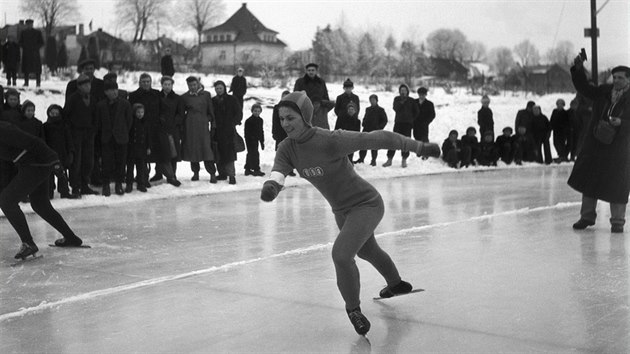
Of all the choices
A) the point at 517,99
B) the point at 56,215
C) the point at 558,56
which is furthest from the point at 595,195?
the point at 517,99

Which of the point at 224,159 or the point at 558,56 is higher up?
the point at 558,56

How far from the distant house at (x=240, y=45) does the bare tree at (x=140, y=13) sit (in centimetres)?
276

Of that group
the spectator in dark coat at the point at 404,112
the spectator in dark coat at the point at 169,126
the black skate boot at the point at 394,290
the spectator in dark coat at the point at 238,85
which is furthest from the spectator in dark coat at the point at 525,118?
the black skate boot at the point at 394,290

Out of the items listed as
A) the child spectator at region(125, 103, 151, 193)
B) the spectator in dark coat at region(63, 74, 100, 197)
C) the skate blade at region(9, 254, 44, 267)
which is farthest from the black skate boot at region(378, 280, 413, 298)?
the child spectator at region(125, 103, 151, 193)

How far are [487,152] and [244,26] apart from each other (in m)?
24.4

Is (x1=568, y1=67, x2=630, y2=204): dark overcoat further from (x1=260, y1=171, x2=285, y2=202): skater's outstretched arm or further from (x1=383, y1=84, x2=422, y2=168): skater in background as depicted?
(x1=383, y1=84, x2=422, y2=168): skater in background

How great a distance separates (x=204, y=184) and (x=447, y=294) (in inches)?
379

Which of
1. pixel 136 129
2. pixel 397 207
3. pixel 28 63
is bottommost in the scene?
pixel 397 207

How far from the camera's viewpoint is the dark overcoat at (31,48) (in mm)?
21688

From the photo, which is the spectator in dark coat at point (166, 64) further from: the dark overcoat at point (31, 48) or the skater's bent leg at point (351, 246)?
the skater's bent leg at point (351, 246)

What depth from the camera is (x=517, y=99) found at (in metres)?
43.2

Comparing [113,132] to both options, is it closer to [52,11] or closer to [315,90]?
[315,90]

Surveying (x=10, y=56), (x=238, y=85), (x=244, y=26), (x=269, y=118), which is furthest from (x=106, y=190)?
(x=244, y=26)

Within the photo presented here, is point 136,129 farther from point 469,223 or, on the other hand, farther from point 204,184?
point 469,223
